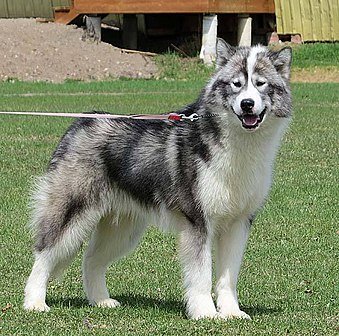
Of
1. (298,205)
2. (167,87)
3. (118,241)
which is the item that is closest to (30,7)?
(167,87)

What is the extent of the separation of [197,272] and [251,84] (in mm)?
1302

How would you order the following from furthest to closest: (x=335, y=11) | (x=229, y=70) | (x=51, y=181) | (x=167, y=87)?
(x=335, y=11), (x=167, y=87), (x=51, y=181), (x=229, y=70)

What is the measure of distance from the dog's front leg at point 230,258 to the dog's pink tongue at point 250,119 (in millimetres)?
752

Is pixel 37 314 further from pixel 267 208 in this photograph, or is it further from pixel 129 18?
pixel 129 18

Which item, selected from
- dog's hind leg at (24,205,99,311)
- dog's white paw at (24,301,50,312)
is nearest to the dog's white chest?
dog's hind leg at (24,205,99,311)

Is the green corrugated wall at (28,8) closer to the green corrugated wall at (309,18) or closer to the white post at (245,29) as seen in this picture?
the white post at (245,29)

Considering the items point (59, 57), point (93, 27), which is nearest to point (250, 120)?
point (59, 57)

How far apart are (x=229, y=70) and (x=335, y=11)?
A: 26128 millimetres

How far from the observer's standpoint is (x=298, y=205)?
11312mm

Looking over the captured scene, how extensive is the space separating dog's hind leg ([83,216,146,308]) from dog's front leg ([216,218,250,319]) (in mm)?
844

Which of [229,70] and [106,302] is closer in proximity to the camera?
[229,70]

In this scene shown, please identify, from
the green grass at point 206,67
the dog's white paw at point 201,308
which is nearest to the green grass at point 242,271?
the dog's white paw at point 201,308

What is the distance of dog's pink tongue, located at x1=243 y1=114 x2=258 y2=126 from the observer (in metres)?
6.66

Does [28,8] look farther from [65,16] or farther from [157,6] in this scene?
[157,6]
